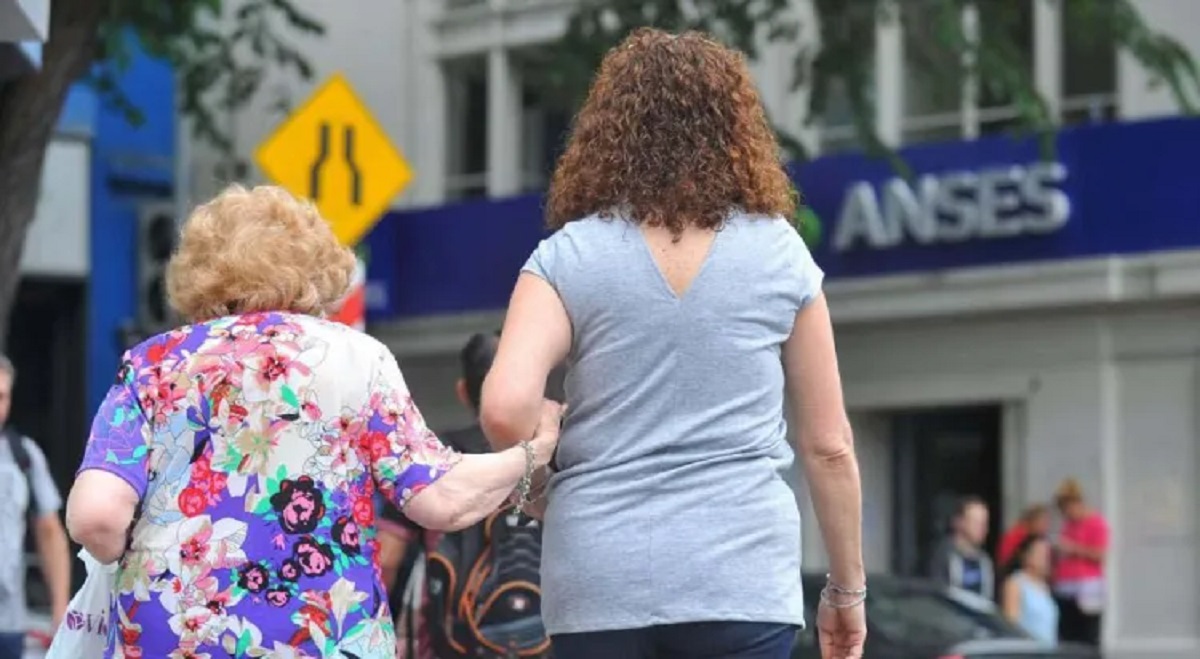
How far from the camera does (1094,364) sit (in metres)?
23.2

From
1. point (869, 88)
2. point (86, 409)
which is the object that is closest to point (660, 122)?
point (869, 88)

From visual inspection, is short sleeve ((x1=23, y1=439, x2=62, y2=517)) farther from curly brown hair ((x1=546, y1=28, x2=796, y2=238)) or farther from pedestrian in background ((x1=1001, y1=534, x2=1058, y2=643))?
pedestrian in background ((x1=1001, y1=534, x2=1058, y2=643))

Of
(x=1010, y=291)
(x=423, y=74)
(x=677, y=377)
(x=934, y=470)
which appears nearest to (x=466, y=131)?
(x=423, y=74)

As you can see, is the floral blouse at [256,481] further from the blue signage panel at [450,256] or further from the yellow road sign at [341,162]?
the blue signage panel at [450,256]

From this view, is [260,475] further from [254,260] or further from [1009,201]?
[1009,201]

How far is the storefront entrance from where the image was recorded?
24.6m

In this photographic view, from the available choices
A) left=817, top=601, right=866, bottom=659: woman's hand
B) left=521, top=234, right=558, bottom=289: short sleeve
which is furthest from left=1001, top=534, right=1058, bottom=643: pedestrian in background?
left=521, top=234, right=558, bottom=289: short sleeve

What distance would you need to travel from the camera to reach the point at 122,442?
4.81 metres

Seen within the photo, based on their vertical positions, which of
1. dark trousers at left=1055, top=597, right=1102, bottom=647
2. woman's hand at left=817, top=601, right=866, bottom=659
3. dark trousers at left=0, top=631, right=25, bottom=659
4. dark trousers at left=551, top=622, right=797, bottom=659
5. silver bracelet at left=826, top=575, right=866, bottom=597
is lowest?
dark trousers at left=1055, top=597, right=1102, bottom=647

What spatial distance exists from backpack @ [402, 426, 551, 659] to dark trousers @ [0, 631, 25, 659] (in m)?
2.36

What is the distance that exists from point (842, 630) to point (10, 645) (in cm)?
486

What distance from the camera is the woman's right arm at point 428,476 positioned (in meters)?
4.85

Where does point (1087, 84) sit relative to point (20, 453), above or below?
above

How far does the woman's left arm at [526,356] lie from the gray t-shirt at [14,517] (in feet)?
15.9
